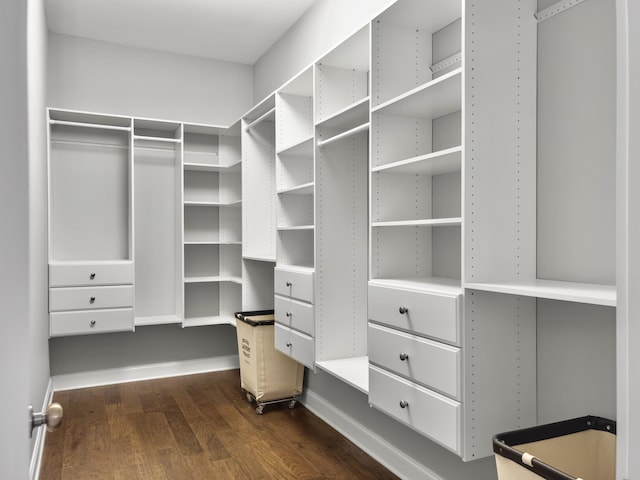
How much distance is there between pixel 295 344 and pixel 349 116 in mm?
1330

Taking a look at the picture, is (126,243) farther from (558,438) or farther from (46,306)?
(558,438)

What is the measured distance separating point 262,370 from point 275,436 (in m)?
0.50

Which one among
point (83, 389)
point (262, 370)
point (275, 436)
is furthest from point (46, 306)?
point (275, 436)

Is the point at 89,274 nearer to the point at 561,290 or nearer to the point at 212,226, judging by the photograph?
the point at 212,226

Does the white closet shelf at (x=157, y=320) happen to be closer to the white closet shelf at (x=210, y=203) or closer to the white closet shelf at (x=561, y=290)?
the white closet shelf at (x=210, y=203)

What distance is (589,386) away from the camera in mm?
1567

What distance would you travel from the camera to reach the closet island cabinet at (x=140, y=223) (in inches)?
147

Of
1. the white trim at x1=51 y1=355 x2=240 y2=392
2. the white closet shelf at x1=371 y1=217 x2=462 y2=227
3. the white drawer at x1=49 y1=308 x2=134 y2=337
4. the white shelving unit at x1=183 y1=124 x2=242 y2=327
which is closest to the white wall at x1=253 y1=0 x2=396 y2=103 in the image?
the white shelving unit at x1=183 y1=124 x2=242 y2=327

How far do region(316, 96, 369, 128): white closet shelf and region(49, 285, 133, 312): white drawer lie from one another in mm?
2138

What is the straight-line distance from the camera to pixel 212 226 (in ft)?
14.6

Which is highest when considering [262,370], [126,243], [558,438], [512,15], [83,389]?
[512,15]

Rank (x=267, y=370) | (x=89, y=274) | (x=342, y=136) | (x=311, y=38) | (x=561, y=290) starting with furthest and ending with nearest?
(x=89, y=274) → (x=311, y=38) → (x=267, y=370) → (x=342, y=136) → (x=561, y=290)

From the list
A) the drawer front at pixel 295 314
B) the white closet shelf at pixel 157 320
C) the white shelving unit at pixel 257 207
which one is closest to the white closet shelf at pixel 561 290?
the drawer front at pixel 295 314

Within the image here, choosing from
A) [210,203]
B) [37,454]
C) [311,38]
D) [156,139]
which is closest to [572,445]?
[37,454]
